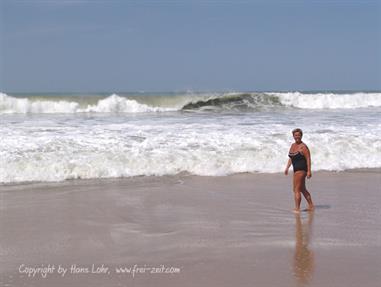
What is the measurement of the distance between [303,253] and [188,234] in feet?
3.93

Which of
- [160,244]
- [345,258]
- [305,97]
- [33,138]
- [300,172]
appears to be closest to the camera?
[345,258]

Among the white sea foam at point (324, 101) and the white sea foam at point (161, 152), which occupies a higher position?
the white sea foam at point (324, 101)

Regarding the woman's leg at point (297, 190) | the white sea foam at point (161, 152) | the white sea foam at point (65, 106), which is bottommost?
the woman's leg at point (297, 190)

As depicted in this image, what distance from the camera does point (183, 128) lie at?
13391 millimetres

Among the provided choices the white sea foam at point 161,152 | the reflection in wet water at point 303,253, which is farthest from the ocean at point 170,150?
the reflection in wet water at point 303,253

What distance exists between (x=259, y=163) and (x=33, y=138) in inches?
173

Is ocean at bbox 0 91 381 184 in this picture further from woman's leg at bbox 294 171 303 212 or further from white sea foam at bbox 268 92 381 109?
white sea foam at bbox 268 92 381 109

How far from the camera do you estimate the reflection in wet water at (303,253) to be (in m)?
4.37

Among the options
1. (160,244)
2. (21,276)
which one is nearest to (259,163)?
(160,244)

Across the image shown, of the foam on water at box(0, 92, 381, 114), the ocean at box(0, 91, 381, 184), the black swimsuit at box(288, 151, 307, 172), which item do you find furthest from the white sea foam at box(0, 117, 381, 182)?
the foam on water at box(0, 92, 381, 114)

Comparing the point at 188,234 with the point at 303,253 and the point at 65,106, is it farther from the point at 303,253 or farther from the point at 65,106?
the point at 65,106

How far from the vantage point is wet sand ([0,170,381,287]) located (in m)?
4.43

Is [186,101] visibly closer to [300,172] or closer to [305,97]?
[305,97]

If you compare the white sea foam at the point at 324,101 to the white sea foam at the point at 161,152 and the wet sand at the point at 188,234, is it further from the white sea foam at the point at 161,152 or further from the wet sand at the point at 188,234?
the wet sand at the point at 188,234
